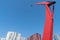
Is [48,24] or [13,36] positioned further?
[13,36]

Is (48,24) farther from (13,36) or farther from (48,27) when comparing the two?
(13,36)

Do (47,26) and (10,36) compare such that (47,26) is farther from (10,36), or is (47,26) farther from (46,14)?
(10,36)

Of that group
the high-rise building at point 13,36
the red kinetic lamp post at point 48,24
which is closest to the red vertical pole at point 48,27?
the red kinetic lamp post at point 48,24

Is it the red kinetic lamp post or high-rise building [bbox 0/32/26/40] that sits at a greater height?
high-rise building [bbox 0/32/26/40]

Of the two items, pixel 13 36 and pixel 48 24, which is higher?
pixel 13 36

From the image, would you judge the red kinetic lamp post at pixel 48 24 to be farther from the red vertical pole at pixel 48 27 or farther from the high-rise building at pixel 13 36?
the high-rise building at pixel 13 36

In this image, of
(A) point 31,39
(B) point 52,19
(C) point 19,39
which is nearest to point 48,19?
(B) point 52,19

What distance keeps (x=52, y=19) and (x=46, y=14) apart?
1.08 metres

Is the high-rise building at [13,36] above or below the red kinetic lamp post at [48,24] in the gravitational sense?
above

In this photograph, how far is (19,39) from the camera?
144 meters

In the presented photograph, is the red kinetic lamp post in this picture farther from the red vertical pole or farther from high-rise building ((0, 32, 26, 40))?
high-rise building ((0, 32, 26, 40))

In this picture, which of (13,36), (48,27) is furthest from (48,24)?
(13,36)

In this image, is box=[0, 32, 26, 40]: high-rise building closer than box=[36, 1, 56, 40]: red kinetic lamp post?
No

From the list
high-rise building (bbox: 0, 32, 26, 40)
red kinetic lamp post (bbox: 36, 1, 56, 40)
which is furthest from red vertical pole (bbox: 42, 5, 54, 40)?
high-rise building (bbox: 0, 32, 26, 40)
